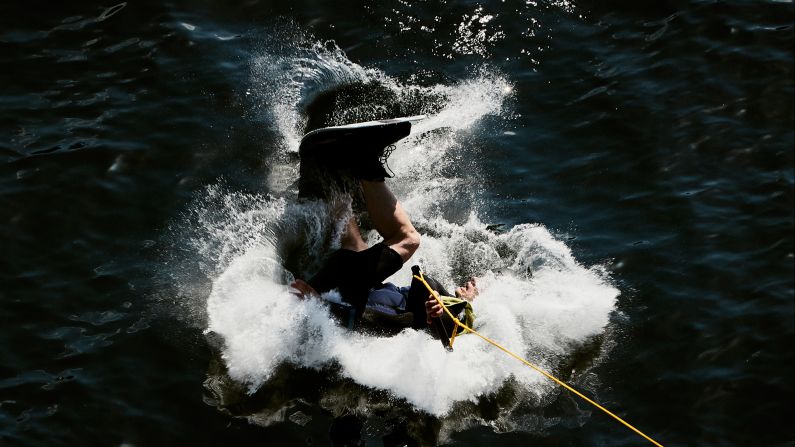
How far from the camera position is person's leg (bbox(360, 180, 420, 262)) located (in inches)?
286

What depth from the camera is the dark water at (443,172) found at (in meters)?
6.46

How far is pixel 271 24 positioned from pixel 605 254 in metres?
4.97

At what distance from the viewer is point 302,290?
22.6 ft

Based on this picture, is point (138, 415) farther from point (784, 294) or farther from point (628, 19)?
point (628, 19)

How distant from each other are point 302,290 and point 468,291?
1483 mm

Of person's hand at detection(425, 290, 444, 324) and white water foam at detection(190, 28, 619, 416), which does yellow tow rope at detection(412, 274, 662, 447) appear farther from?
white water foam at detection(190, 28, 619, 416)

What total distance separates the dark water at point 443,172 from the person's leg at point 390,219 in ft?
3.80

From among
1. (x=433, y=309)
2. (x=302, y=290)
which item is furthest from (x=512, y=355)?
(x=302, y=290)

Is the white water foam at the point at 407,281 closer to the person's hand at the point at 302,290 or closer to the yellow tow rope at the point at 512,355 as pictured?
the person's hand at the point at 302,290

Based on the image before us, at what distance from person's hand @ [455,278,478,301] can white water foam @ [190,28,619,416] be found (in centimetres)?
8

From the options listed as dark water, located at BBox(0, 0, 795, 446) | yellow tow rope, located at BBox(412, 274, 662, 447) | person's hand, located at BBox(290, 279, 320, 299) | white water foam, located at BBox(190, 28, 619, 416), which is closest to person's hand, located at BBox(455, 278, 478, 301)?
white water foam, located at BBox(190, 28, 619, 416)

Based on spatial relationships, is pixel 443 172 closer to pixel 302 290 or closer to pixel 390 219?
pixel 390 219

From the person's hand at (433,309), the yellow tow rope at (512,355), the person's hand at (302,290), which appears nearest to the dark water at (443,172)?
the yellow tow rope at (512,355)

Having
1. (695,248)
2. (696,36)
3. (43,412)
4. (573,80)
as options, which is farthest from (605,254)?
(43,412)
